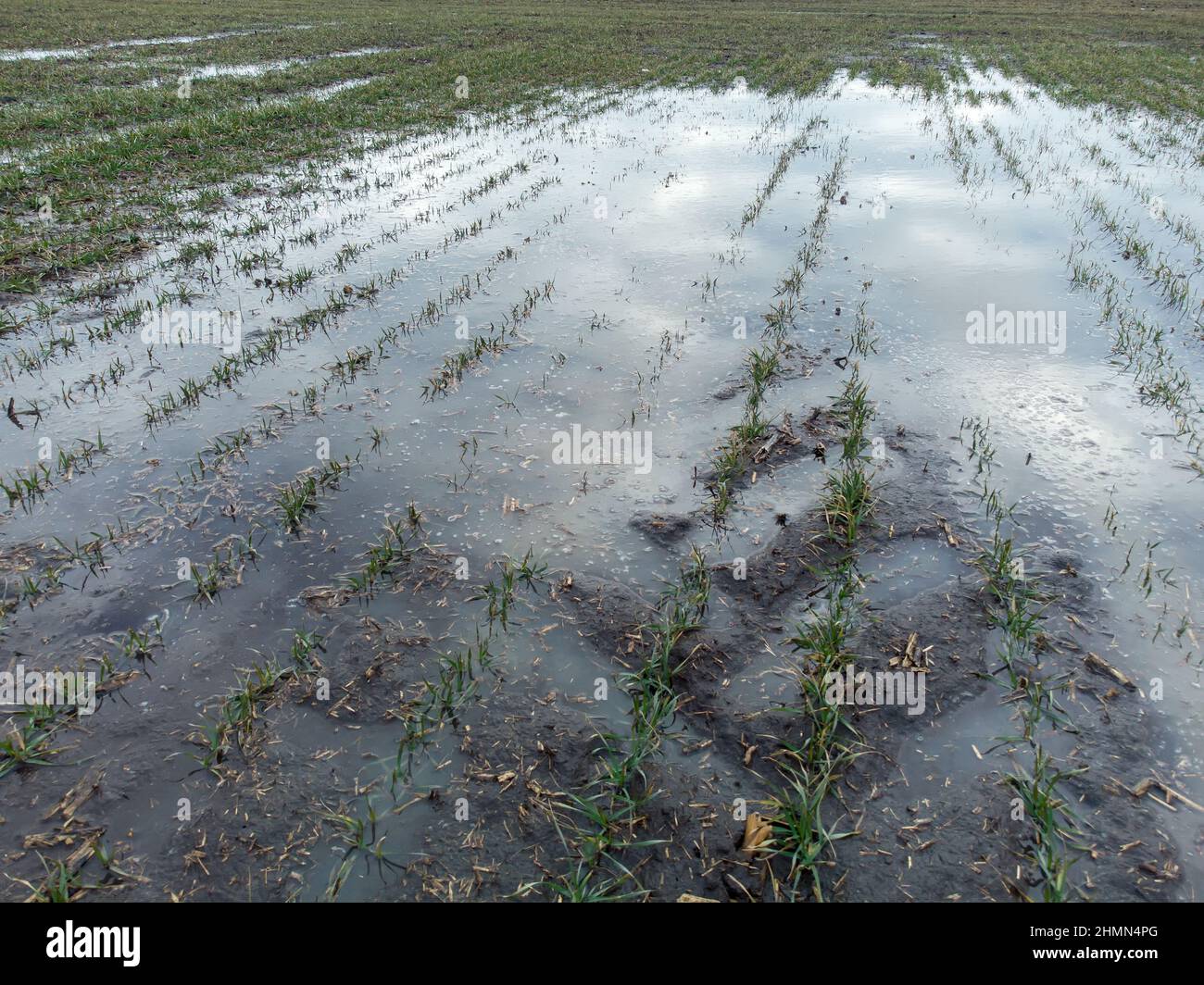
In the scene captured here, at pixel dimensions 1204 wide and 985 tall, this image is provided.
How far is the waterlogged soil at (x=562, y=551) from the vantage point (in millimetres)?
3307

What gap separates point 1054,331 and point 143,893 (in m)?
9.33

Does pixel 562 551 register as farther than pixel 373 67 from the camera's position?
No

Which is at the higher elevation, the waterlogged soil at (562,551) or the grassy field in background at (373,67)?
the grassy field in background at (373,67)

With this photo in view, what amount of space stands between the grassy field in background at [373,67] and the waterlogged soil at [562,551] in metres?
3.03

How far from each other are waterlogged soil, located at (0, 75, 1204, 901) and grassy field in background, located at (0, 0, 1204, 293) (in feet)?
9.92

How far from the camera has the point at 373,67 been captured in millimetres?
25406

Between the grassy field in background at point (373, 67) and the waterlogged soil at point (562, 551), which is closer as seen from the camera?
the waterlogged soil at point (562, 551)

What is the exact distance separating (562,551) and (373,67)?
2628 centimetres

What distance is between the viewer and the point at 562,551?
512cm

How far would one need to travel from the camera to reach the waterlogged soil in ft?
10.8

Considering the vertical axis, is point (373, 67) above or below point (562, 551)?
above
